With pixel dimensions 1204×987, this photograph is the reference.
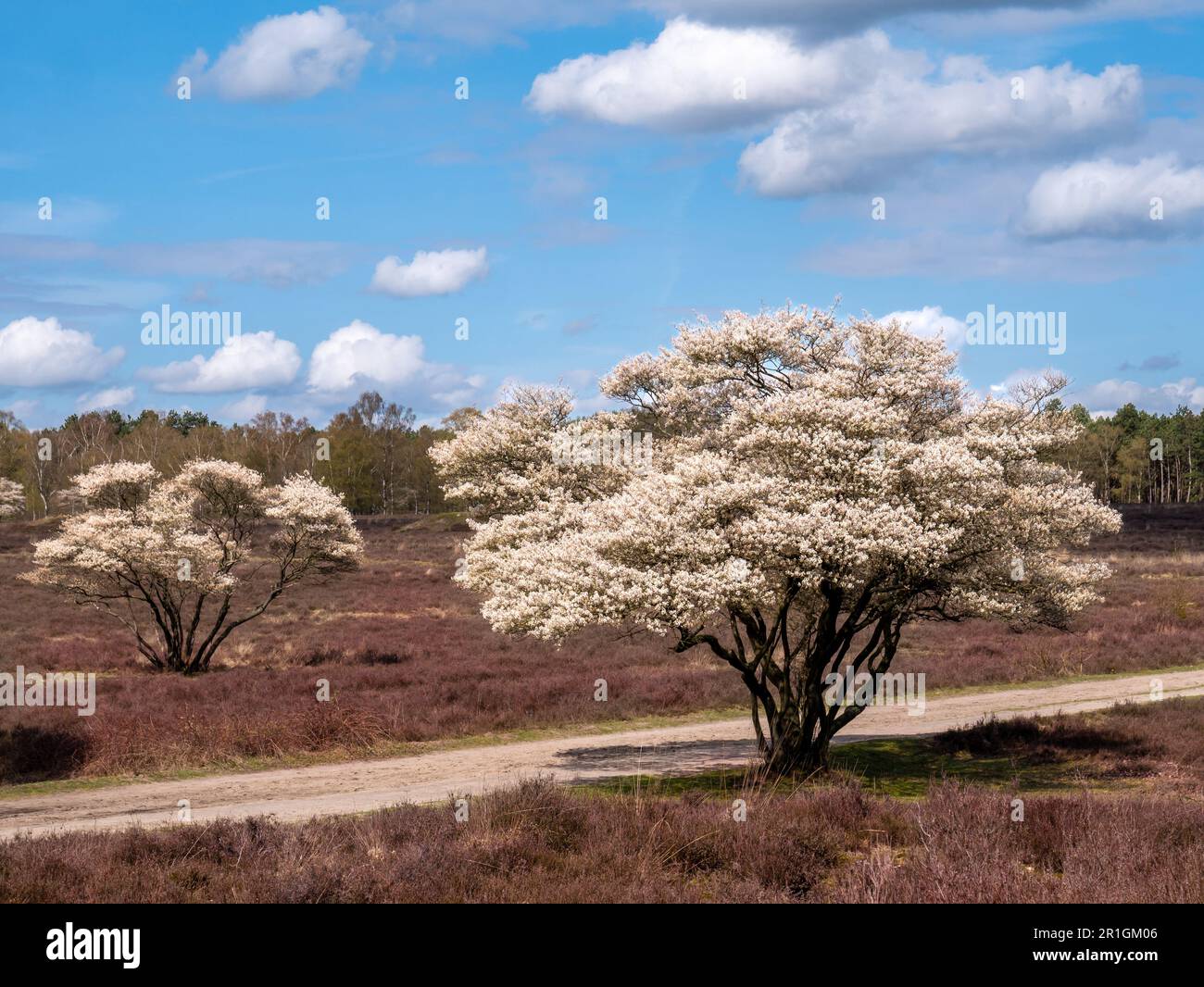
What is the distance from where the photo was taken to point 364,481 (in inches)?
5103

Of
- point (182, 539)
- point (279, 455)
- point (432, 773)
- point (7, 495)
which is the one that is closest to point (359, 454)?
point (279, 455)

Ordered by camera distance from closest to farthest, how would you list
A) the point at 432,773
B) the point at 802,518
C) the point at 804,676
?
1. the point at 802,518
2. the point at 432,773
3. the point at 804,676

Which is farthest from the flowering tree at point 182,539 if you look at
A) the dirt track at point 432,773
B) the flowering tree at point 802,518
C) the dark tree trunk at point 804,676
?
the dark tree trunk at point 804,676

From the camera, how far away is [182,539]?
3581 centimetres

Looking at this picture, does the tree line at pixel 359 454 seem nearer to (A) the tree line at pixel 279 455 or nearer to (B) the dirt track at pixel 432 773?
(A) the tree line at pixel 279 455

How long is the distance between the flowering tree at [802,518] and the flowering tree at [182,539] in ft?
46.5

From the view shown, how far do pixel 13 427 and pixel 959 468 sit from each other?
179173 millimetres

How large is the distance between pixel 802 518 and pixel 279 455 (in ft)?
388

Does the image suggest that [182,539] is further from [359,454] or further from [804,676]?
[359,454]

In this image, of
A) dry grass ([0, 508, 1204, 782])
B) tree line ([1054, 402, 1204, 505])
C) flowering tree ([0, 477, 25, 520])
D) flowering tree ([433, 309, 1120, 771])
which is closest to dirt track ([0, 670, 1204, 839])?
dry grass ([0, 508, 1204, 782])

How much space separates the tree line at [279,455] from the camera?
4815 inches

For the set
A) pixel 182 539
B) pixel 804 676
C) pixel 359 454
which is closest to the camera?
pixel 804 676

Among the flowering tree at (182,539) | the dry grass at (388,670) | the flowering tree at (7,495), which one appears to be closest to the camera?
the dry grass at (388,670)

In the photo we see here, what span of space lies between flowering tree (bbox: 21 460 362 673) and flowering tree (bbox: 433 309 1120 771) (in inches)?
558
